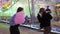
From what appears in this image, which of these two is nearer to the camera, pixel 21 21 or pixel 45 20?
pixel 21 21

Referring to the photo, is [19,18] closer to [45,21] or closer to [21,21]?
[21,21]

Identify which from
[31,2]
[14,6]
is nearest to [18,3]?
[14,6]

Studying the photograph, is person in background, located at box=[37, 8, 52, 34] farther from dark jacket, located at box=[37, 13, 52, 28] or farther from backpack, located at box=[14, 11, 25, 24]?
backpack, located at box=[14, 11, 25, 24]

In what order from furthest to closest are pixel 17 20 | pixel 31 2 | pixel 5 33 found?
pixel 31 2 < pixel 5 33 < pixel 17 20

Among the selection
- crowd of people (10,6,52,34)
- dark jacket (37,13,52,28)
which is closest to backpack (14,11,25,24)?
crowd of people (10,6,52,34)

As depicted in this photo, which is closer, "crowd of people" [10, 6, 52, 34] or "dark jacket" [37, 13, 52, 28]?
"crowd of people" [10, 6, 52, 34]

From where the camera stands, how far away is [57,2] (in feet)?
34.6

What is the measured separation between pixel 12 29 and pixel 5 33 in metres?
4.06

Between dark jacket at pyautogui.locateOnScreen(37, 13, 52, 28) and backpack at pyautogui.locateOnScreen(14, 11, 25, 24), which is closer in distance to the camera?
backpack at pyautogui.locateOnScreen(14, 11, 25, 24)

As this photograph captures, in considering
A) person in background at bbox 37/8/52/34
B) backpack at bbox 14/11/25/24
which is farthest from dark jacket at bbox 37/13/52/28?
backpack at bbox 14/11/25/24

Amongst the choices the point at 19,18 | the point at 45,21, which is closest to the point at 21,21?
the point at 19,18

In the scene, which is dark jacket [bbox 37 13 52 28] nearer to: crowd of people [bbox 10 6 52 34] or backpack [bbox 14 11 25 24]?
crowd of people [bbox 10 6 52 34]

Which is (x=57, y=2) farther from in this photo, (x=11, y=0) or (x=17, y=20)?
(x=11, y=0)

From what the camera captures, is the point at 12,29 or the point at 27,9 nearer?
the point at 12,29
